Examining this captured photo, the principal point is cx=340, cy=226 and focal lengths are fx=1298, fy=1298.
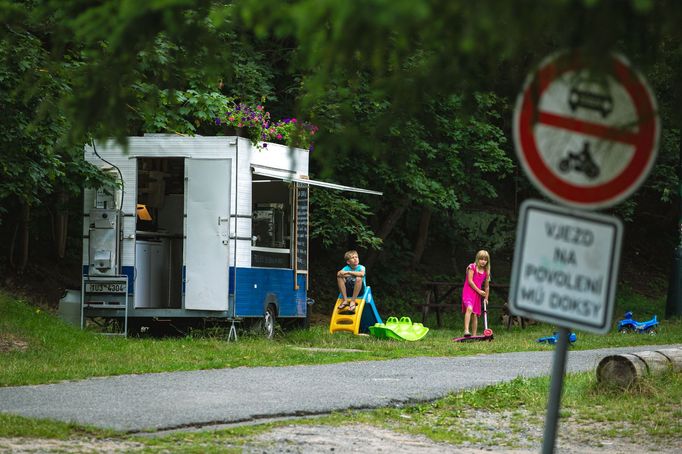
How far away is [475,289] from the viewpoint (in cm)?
2175

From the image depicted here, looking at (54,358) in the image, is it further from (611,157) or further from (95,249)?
(611,157)

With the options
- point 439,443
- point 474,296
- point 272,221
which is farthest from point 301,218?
point 439,443

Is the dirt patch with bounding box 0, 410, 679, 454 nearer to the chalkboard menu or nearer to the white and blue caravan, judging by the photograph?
the white and blue caravan

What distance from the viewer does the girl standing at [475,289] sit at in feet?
70.6

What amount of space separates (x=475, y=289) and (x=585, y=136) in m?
16.7

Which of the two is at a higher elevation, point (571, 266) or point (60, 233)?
point (60, 233)

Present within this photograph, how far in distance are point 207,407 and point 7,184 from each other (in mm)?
9333

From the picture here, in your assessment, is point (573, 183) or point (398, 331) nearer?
point (573, 183)

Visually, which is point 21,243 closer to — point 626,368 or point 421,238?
point 421,238

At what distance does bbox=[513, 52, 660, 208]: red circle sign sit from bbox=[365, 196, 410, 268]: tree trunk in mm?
26041

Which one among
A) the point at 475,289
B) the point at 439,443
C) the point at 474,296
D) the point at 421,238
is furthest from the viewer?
the point at 421,238

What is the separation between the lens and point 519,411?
11.1m

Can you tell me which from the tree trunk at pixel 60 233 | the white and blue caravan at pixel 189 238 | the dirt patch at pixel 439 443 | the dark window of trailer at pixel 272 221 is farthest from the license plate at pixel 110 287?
the dirt patch at pixel 439 443

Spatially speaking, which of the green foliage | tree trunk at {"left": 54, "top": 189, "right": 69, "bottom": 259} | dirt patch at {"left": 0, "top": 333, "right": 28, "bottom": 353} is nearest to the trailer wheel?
dirt patch at {"left": 0, "top": 333, "right": 28, "bottom": 353}
